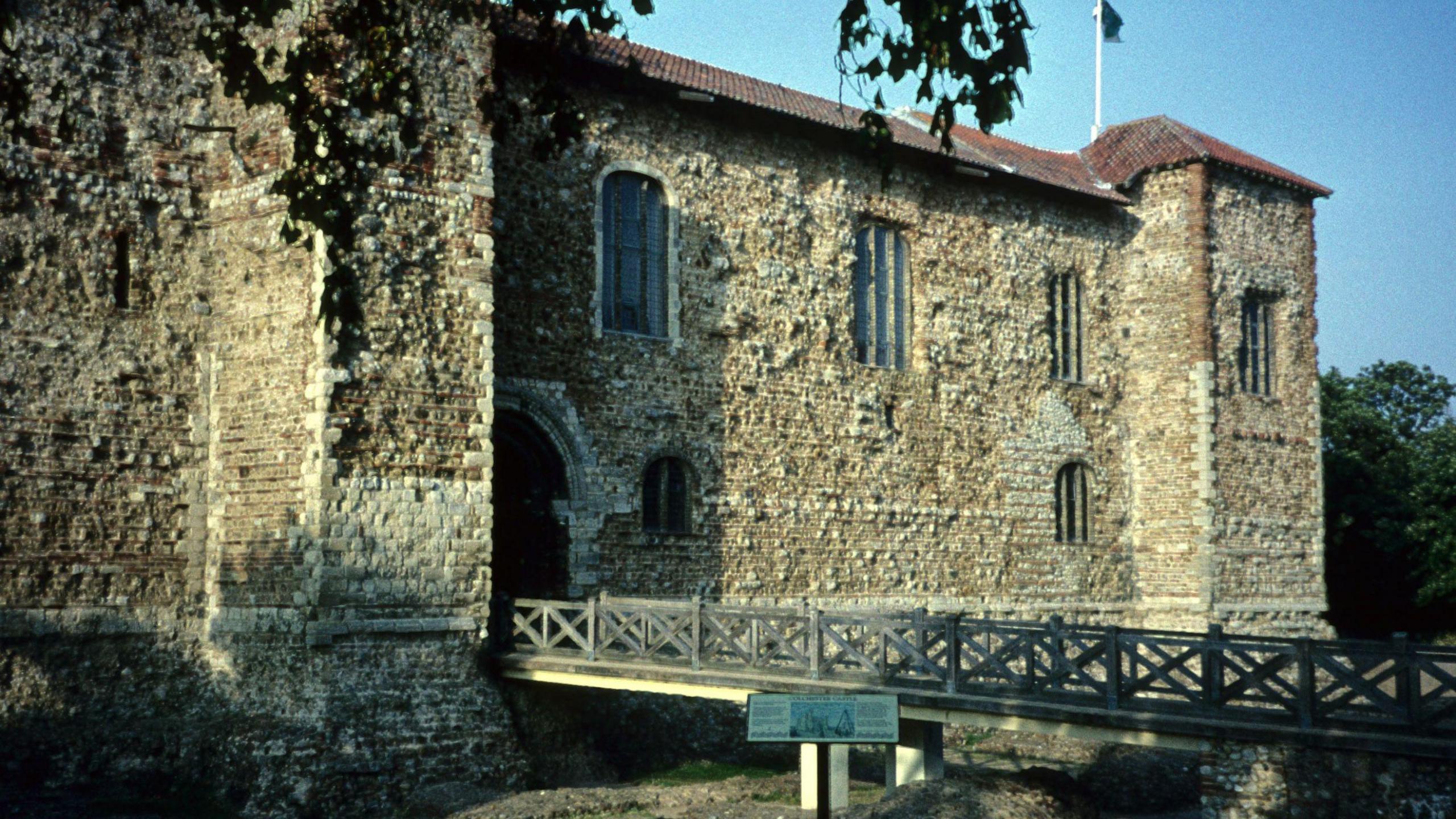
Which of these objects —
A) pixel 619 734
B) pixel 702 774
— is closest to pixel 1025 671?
pixel 702 774

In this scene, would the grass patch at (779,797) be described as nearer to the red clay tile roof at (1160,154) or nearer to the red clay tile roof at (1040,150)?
the red clay tile roof at (1040,150)

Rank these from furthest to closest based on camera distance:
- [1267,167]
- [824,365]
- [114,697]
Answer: [1267,167] → [824,365] → [114,697]

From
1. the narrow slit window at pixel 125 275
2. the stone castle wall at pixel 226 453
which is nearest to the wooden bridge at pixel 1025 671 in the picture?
the stone castle wall at pixel 226 453

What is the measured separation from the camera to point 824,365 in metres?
21.7

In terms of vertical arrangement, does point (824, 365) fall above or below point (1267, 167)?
below

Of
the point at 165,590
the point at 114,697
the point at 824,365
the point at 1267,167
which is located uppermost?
the point at 1267,167

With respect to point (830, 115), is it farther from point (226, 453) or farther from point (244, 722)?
point (244, 722)

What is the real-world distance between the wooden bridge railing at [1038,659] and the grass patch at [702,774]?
5.00 ft

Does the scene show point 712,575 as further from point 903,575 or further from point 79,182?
point 79,182

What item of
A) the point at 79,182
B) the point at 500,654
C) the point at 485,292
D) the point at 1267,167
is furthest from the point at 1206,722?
the point at 1267,167

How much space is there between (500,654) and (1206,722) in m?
7.84

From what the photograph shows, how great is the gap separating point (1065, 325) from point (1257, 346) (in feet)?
13.2

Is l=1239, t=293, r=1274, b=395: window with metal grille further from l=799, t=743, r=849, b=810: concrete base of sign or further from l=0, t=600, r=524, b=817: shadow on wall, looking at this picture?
l=0, t=600, r=524, b=817: shadow on wall

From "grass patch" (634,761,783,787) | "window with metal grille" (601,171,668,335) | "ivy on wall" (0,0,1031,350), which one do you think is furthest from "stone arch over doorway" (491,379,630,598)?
"ivy on wall" (0,0,1031,350)
